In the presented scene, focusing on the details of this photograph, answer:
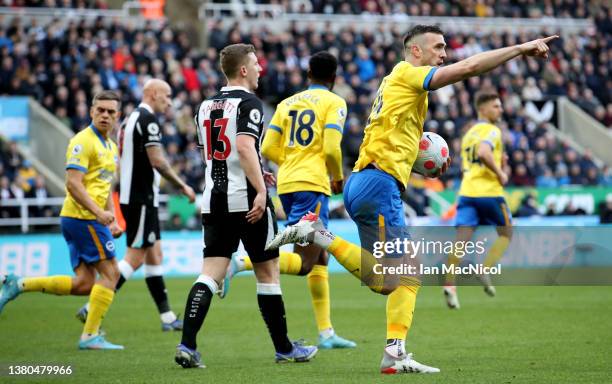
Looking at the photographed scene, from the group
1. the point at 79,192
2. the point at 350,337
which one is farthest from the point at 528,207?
the point at 79,192

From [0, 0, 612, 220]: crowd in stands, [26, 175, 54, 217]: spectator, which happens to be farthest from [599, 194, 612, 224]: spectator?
[26, 175, 54, 217]: spectator

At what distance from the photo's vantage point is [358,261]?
7336 millimetres

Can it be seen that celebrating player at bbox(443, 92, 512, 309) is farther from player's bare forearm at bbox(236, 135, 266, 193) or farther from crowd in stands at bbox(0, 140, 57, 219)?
crowd in stands at bbox(0, 140, 57, 219)

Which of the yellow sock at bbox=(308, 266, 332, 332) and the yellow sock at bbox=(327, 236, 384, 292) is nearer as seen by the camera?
the yellow sock at bbox=(327, 236, 384, 292)

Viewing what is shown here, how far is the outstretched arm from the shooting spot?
256 inches

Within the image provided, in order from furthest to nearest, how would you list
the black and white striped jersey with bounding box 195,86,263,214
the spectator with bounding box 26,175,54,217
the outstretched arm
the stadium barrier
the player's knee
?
the stadium barrier
the spectator with bounding box 26,175,54,217
the player's knee
the black and white striped jersey with bounding box 195,86,263,214
the outstretched arm

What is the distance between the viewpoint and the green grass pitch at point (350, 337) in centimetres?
728

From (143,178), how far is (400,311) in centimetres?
460

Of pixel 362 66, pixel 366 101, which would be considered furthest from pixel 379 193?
pixel 362 66

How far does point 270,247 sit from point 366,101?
19898mm

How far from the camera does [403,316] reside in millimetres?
7102

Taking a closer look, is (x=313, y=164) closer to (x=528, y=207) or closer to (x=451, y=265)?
(x=451, y=265)

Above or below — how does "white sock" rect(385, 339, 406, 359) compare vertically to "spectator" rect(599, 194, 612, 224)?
above

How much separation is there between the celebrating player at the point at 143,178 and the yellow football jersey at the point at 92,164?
0.61 metres
